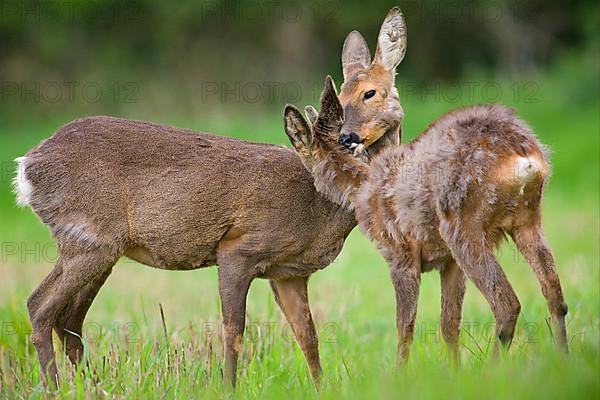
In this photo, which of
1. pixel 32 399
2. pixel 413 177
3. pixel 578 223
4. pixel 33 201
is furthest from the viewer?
pixel 578 223

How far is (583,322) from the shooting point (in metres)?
8.20

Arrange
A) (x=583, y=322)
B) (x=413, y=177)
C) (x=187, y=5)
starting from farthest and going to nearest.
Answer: (x=187, y=5) → (x=583, y=322) → (x=413, y=177)

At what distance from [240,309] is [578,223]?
8.38 meters

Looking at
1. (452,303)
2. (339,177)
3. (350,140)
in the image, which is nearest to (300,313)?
(339,177)

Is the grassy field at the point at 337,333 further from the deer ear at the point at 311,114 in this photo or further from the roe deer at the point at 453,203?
the deer ear at the point at 311,114

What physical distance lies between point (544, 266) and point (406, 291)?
0.93m

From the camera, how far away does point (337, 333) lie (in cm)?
852

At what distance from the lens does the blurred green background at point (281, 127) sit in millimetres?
6531

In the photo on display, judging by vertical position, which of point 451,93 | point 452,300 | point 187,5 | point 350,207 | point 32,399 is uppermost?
point 187,5

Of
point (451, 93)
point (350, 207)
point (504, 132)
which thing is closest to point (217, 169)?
point (350, 207)

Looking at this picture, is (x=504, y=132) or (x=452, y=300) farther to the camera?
(x=452, y=300)

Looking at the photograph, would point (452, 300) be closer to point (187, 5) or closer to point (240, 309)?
point (240, 309)

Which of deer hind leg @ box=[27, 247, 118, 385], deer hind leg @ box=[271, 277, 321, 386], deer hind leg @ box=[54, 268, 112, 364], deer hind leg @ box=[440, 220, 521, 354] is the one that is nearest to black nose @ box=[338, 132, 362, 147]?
deer hind leg @ box=[271, 277, 321, 386]

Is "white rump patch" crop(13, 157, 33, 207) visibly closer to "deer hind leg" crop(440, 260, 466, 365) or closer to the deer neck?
the deer neck
